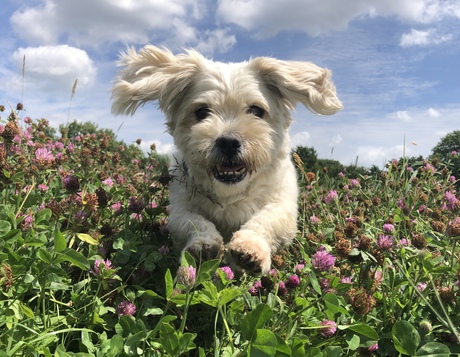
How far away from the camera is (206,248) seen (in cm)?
249

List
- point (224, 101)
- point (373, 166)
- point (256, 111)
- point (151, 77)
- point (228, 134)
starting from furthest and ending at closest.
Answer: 1. point (373, 166)
2. point (151, 77)
3. point (256, 111)
4. point (224, 101)
5. point (228, 134)

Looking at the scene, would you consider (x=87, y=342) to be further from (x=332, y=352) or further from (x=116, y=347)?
(x=332, y=352)

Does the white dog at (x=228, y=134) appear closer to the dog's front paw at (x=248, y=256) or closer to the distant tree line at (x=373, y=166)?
the dog's front paw at (x=248, y=256)

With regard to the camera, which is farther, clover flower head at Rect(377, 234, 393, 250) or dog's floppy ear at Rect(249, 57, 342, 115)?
dog's floppy ear at Rect(249, 57, 342, 115)

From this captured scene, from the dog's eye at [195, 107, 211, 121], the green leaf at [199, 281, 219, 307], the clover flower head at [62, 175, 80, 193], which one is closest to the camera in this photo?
the green leaf at [199, 281, 219, 307]

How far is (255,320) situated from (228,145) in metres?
1.67

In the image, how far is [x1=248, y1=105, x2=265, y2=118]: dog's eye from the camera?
3387 millimetres

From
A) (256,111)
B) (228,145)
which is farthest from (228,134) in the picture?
(256,111)

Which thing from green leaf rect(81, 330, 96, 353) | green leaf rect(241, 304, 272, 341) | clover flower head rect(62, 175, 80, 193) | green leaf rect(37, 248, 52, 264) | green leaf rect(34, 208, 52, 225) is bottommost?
green leaf rect(81, 330, 96, 353)

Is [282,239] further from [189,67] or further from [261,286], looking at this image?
[189,67]

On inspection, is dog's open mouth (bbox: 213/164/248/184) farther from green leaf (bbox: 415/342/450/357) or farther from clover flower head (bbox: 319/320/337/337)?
green leaf (bbox: 415/342/450/357)

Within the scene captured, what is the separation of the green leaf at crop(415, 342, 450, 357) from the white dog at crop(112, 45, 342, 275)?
1.01 metres

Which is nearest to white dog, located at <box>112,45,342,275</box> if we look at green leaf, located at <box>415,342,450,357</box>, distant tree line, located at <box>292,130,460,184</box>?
green leaf, located at <box>415,342,450,357</box>

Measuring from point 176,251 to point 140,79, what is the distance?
68.7 inches
